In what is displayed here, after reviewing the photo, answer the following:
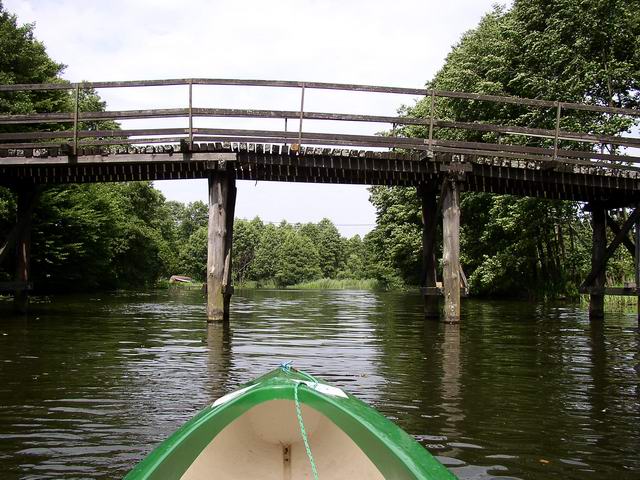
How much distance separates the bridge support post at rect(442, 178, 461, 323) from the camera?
1447 cm

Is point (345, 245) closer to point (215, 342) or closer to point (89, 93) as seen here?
point (89, 93)

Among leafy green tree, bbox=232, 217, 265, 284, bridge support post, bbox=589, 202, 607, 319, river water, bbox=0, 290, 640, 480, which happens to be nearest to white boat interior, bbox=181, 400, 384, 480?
river water, bbox=0, 290, 640, 480

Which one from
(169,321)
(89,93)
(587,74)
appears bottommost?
(169,321)

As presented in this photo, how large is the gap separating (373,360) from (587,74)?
17.7 m

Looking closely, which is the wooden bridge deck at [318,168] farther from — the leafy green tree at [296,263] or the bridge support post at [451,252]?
the leafy green tree at [296,263]

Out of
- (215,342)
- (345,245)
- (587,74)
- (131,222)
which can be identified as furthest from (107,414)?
(345,245)

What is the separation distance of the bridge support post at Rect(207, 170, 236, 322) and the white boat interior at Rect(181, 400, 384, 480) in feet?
31.8

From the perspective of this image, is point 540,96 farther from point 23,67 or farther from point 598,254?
point 23,67

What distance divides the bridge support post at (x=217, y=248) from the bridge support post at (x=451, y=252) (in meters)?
5.11

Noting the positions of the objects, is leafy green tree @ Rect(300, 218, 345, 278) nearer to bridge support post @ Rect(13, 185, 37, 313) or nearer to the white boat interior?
bridge support post @ Rect(13, 185, 37, 313)

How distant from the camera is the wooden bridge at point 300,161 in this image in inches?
531

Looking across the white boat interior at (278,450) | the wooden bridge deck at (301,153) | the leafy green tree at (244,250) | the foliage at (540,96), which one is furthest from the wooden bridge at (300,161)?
the leafy green tree at (244,250)

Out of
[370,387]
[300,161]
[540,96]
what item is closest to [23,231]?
[300,161]

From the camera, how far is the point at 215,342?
11320mm
